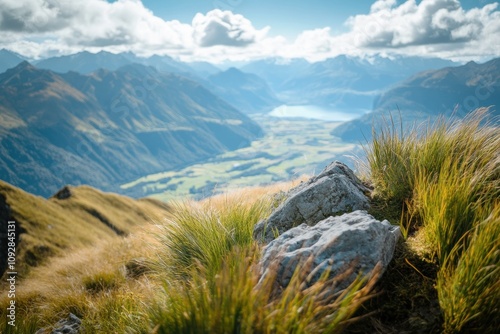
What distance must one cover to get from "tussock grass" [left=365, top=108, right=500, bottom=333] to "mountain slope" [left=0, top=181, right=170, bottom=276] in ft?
73.9

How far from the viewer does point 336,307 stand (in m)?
3.37

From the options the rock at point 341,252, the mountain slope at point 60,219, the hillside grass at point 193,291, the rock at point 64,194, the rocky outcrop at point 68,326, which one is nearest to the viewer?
the hillside grass at point 193,291

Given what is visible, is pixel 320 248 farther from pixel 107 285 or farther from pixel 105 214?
pixel 105 214

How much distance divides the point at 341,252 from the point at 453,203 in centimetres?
180

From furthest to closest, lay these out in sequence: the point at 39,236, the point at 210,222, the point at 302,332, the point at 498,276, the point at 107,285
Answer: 1. the point at 39,236
2. the point at 107,285
3. the point at 210,222
4. the point at 498,276
5. the point at 302,332

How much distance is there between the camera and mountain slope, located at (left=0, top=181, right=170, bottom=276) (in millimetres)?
39281

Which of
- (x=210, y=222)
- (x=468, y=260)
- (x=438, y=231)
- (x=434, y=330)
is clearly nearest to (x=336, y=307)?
(x=434, y=330)

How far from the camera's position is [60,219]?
51.6 meters

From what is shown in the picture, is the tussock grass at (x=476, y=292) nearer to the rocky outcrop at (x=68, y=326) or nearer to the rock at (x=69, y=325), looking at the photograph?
the rocky outcrop at (x=68, y=326)

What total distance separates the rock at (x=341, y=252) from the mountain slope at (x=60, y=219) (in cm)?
2398

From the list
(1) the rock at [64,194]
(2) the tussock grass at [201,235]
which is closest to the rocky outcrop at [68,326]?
(2) the tussock grass at [201,235]

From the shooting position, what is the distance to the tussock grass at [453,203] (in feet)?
10.8

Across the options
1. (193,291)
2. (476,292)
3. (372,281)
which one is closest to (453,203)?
(476,292)

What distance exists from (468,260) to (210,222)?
4.39 m
